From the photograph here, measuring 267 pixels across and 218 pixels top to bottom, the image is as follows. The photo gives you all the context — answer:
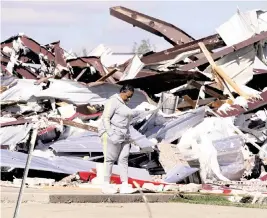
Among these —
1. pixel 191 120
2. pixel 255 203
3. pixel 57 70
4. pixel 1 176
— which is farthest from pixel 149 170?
pixel 57 70

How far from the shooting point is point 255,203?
8.87m

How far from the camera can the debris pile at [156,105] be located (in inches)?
460

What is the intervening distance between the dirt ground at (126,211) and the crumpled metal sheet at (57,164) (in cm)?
313

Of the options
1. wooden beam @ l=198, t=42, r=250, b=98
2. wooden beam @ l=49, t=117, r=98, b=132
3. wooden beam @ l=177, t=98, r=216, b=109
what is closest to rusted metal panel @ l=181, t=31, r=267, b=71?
wooden beam @ l=198, t=42, r=250, b=98

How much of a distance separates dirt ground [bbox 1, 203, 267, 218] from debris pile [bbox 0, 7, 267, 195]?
1769 millimetres

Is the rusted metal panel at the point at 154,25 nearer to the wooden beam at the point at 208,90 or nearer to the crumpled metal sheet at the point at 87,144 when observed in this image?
the wooden beam at the point at 208,90

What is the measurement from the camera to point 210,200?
8.92m

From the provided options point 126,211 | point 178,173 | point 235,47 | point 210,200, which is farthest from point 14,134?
point 126,211

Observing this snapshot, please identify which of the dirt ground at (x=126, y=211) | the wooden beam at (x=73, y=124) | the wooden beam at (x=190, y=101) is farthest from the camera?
the wooden beam at (x=190, y=101)

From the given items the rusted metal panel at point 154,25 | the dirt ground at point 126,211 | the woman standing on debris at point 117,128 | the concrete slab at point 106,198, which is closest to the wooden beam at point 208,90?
the rusted metal panel at point 154,25

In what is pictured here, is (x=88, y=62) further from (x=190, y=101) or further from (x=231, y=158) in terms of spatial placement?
(x=231, y=158)

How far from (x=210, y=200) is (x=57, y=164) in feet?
11.5

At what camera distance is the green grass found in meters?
8.56

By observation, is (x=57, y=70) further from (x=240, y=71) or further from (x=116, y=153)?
(x=116, y=153)
